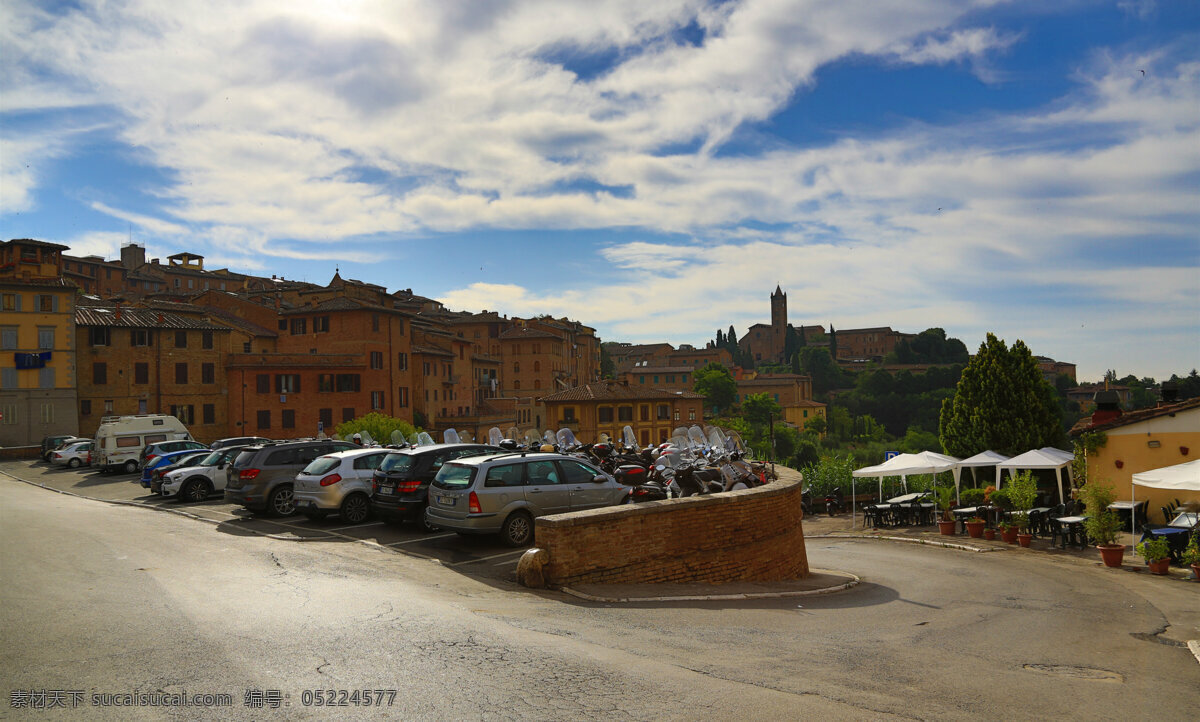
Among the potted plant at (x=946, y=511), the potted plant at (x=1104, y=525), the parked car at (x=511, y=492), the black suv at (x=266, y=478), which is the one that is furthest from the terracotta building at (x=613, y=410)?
the parked car at (x=511, y=492)

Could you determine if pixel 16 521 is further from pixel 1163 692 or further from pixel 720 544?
pixel 1163 692

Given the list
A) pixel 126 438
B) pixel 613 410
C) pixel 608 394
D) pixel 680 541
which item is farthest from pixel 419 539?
pixel 613 410

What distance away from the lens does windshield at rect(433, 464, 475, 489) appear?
12.5 metres

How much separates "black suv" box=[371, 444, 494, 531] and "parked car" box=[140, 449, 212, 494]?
11.1 meters

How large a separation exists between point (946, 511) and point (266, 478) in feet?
63.8

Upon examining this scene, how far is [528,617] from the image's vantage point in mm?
8281

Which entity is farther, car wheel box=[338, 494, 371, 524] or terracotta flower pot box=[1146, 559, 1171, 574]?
car wheel box=[338, 494, 371, 524]

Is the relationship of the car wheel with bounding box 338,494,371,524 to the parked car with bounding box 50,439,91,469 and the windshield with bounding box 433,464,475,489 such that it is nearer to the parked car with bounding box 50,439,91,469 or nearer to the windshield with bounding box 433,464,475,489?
the windshield with bounding box 433,464,475,489

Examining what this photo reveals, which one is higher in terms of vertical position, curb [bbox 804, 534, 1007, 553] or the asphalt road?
the asphalt road

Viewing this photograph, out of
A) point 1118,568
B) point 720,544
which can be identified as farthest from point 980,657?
point 1118,568

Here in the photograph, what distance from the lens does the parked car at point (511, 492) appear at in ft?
40.2

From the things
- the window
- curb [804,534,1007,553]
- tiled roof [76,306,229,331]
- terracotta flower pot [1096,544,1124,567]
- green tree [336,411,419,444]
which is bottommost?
curb [804,534,1007,553]

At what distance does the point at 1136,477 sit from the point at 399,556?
623 inches

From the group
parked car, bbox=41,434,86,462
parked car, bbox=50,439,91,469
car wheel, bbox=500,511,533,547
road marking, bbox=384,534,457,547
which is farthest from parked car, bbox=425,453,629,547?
parked car, bbox=41,434,86,462
